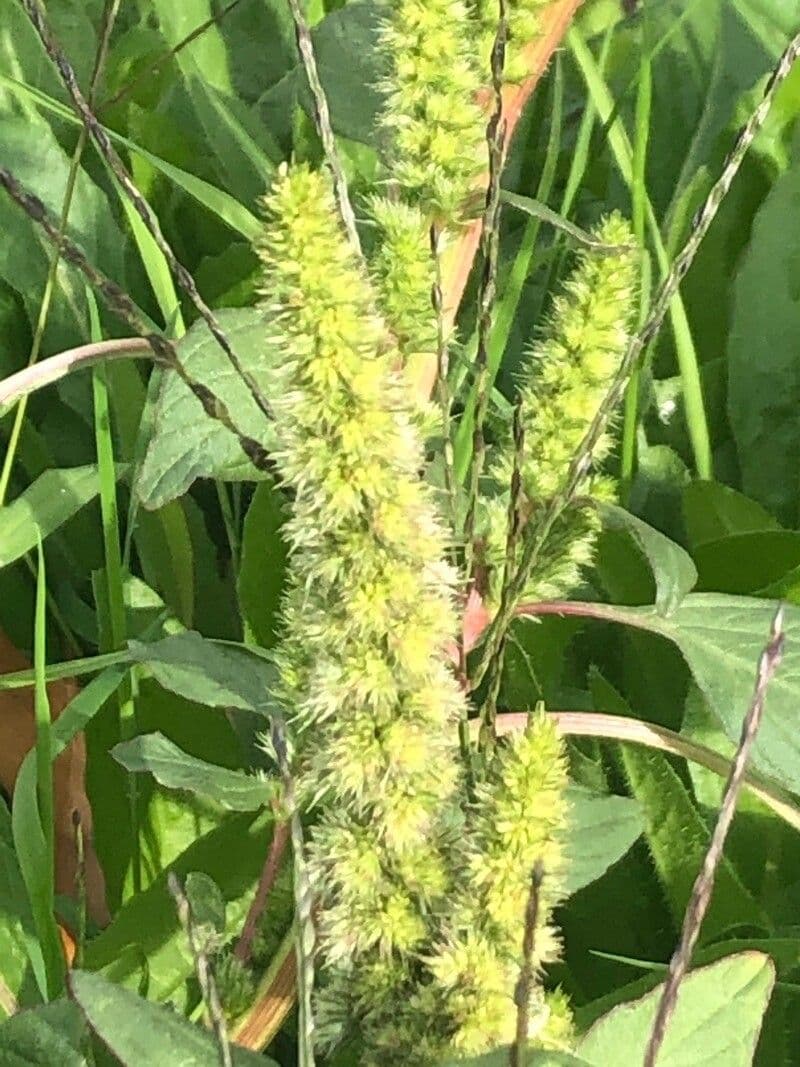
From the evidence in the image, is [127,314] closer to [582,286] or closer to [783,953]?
[582,286]

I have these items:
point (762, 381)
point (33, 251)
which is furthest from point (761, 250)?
point (33, 251)

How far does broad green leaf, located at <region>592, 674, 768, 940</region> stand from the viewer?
0.57m

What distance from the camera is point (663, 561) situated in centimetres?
44

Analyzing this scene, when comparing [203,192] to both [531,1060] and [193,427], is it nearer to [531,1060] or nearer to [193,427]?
[193,427]

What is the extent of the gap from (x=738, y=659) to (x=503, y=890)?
168 millimetres

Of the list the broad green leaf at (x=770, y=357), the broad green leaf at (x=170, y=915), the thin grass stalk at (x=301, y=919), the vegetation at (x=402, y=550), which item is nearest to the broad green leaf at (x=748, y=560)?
the vegetation at (x=402, y=550)

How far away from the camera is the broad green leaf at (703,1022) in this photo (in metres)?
0.37

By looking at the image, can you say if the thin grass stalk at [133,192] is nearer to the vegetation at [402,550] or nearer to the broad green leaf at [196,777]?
the vegetation at [402,550]

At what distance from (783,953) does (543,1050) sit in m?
0.23

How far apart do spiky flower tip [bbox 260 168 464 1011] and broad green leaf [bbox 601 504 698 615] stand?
0.30 feet

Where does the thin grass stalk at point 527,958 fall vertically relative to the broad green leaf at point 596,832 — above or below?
above

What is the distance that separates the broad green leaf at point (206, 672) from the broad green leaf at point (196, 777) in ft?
0.08

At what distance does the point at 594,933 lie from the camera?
23.1 inches

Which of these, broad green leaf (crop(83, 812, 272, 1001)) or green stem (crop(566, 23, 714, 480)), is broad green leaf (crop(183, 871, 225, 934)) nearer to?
broad green leaf (crop(83, 812, 272, 1001))
